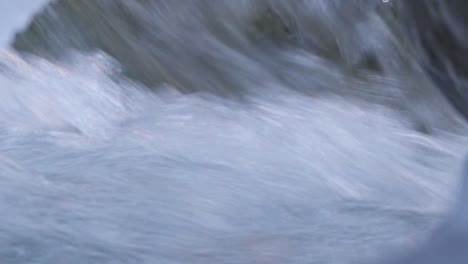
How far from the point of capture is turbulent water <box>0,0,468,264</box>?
2.74 metres

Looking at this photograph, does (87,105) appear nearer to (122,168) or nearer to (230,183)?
(122,168)

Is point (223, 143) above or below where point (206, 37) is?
below

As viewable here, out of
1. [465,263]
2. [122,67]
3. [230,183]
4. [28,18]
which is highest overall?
[28,18]

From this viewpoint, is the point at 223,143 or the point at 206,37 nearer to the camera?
the point at 223,143

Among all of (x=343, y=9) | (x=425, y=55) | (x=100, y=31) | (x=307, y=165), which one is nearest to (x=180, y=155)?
(x=307, y=165)

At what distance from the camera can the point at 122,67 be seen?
13.3ft

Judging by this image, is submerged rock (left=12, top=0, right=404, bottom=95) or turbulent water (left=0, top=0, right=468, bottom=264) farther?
submerged rock (left=12, top=0, right=404, bottom=95)

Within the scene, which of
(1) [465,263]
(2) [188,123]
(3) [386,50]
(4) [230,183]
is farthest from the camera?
(3) [386,50]

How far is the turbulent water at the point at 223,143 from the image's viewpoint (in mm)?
2742

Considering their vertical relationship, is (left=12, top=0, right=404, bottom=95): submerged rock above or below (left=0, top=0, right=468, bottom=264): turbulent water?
above

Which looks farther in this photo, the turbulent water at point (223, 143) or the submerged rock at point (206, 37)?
the submerged rock at point (206, 37)

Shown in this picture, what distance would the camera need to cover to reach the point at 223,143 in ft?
11.7

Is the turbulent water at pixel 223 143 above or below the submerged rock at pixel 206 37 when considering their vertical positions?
below

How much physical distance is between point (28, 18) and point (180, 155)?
48.1 inches
